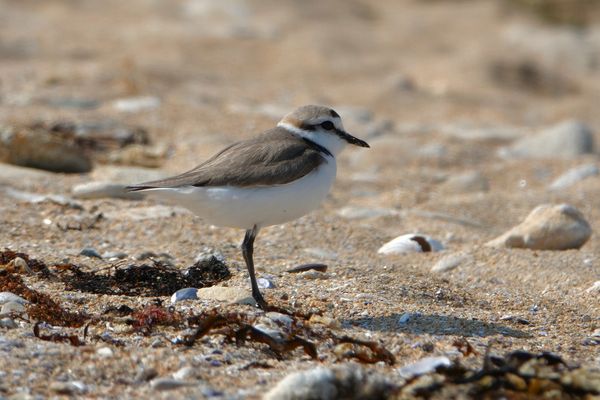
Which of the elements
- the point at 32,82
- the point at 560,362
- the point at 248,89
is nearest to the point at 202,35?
the point at 248,89

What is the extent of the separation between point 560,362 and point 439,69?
313 inches

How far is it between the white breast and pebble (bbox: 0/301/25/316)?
29.0 inches

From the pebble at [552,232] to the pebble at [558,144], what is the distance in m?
2.38

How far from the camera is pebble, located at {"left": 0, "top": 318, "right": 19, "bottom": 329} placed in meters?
3.56

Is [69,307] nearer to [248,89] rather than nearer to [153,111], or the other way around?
[153,111]

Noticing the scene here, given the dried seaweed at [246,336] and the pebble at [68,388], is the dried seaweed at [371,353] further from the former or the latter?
the pebble at [68,388]

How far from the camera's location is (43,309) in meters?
3.72

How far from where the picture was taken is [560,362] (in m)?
3.23

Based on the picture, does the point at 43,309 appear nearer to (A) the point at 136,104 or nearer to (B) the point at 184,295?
(B) the point at 184,295

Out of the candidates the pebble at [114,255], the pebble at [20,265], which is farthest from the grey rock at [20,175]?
the pebble at [20,265]

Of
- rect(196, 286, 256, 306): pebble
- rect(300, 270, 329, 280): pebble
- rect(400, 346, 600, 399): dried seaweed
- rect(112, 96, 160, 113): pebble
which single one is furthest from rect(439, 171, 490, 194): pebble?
rect(400, 346, 600, 399): dried seaweed

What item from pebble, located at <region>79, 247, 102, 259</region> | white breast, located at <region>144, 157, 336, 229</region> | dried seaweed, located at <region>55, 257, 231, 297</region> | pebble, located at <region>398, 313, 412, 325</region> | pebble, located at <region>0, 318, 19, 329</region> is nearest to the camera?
pebble, located at <region>0, 318, 19, 329</region>

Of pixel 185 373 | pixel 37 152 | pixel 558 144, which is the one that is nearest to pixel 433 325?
pixel 185 373

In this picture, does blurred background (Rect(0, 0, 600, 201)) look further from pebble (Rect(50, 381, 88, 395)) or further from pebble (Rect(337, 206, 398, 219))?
pebble (Rect(50, 381, 88, 395))
